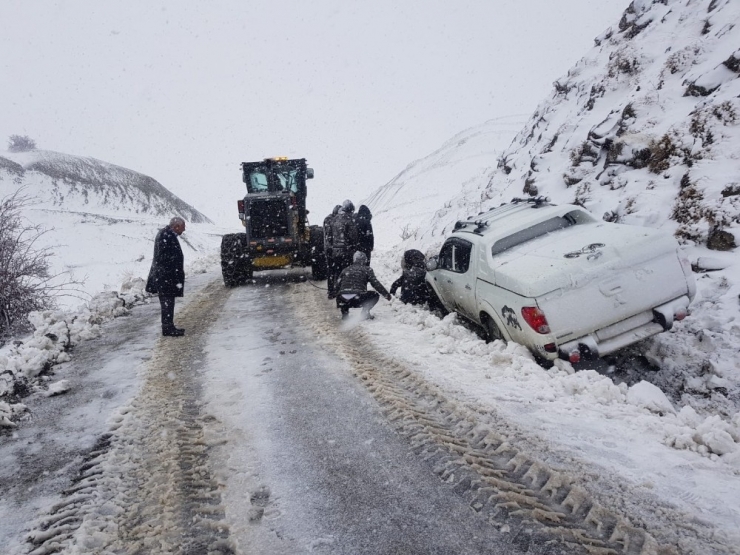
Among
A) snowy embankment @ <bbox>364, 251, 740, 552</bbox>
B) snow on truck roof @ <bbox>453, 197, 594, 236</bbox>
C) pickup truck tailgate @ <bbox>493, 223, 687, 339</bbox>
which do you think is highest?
snow on truck roof @ <bbox>453, 197, 594, 236</bbox>

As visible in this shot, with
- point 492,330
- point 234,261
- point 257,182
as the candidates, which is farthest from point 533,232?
point 257,182

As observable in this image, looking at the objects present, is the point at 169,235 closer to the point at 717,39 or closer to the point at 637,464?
the point at 637,464

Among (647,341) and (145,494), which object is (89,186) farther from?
(647,341)

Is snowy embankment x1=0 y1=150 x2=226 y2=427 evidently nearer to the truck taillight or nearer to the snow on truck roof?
the truck taillight

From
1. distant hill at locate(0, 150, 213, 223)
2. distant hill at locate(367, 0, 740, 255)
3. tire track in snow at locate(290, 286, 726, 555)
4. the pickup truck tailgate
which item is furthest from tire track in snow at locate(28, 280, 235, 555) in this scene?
distant hill at locate(0, 150, 213, 223)

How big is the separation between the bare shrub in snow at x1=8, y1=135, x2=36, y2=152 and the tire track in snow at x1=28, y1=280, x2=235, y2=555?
6210 centimetres

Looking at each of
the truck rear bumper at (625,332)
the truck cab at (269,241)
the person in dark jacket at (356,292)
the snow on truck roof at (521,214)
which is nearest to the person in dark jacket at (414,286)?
the person in dark jacket at (356,292)

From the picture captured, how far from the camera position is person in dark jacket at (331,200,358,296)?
9406 mm

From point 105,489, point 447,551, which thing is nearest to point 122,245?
point 105,489

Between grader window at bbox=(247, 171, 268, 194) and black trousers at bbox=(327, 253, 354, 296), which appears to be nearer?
black trousers at bbox=(327, 253, 354, 296)

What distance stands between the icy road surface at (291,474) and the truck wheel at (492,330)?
3.98 feet

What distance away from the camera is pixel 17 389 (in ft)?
15.5

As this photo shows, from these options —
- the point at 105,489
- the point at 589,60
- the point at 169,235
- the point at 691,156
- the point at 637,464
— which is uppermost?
the point at 589,60

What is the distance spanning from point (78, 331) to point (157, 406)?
3.77 m
